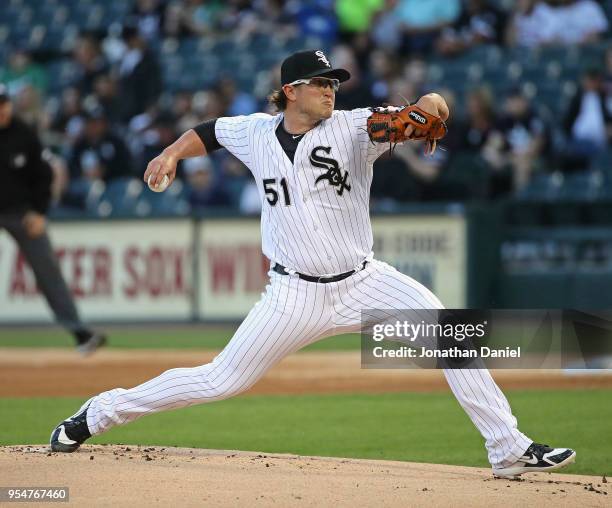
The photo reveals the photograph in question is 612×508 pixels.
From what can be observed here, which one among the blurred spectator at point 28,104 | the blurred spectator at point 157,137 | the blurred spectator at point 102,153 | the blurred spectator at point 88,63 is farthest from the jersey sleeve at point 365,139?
the blurred spectator at point 88,63

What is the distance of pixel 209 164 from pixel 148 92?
7.22ft

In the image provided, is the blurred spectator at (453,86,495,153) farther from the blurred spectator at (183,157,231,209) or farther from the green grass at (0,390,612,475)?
the green grass at (0,390,612,475)

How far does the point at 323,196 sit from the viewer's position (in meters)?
5.41

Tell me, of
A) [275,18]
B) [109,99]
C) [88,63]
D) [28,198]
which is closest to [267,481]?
[28,198]

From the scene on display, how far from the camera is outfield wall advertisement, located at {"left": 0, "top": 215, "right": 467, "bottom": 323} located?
44.9 feet

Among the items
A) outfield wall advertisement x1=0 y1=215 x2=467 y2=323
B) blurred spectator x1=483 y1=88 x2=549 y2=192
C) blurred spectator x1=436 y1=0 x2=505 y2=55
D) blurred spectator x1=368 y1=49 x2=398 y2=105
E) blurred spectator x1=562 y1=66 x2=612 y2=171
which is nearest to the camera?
blurred spectator x1=562 y1=66 x2=612 y2=171

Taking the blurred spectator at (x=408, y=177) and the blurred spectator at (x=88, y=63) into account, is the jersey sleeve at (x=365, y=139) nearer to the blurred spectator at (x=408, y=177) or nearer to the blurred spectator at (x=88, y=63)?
the blurred spectator at (x=408, y=177)

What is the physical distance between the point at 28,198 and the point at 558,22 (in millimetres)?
7457

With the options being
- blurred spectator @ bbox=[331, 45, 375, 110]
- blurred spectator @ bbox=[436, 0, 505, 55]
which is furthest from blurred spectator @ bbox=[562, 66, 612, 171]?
blurred spectator @ bbox=[331, 45, 375, 110]

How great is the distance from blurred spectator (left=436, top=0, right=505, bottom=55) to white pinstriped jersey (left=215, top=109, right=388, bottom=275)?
10067 mm

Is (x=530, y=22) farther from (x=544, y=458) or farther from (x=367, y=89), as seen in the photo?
(x=544, y=458)

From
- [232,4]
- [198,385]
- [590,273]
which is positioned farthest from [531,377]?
[232,4]

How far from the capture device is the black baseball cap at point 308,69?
5.46 metres

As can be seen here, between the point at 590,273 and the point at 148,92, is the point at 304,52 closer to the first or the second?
the point at 590,273
